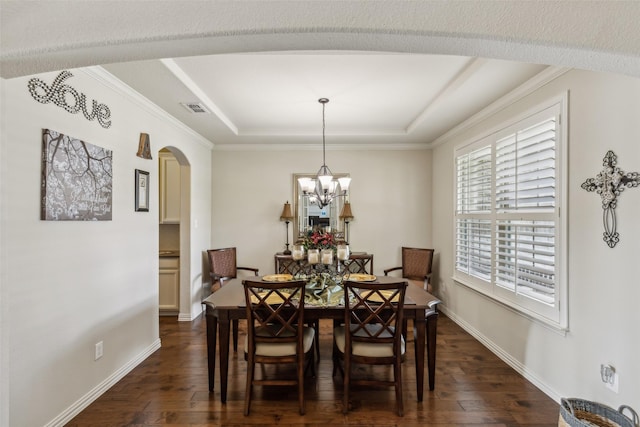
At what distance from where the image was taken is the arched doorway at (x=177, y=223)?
4.23m

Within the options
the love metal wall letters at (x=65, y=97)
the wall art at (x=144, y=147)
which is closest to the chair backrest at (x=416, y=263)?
the wall art at (x=144, y=147)

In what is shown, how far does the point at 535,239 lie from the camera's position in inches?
102

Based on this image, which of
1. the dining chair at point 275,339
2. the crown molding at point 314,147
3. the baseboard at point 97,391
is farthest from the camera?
the crown molding at point 314,147

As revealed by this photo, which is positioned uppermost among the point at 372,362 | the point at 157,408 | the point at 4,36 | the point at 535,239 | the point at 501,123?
the point at 501,123

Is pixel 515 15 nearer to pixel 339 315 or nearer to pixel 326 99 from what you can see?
pixel 339 315

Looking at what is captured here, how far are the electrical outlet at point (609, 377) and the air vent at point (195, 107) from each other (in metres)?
3.84

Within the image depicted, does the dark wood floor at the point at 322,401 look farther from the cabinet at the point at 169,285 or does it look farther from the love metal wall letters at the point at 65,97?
the love metal wall letters at the point at 65,97

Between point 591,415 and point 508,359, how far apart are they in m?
1.25

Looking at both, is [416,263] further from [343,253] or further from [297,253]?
[297,253]

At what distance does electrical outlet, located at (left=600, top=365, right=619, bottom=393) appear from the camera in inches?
75.0

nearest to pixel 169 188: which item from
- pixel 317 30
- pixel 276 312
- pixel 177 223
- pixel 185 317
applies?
pixel 177 223

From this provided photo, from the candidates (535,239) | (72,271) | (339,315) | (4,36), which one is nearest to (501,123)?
(535,239)

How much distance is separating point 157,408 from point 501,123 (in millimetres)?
3879

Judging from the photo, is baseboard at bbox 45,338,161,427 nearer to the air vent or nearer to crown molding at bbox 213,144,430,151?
the air vent
